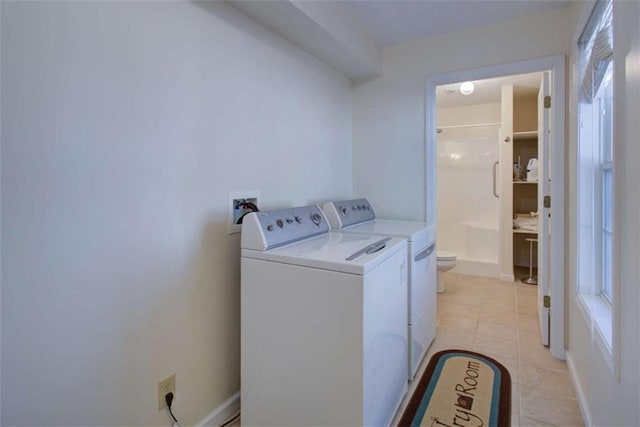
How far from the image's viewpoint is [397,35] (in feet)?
8.01

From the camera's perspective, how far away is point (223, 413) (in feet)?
5.28

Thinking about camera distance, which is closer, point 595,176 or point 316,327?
point 316,327

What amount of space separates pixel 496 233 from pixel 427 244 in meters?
2.48

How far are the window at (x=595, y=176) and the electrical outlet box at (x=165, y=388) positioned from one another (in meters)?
1.72

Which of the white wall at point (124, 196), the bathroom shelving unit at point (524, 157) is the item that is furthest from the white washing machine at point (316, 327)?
the bathroom shelving unit at point (524, 157)

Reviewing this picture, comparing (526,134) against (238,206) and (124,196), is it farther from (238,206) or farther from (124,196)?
(124,196)

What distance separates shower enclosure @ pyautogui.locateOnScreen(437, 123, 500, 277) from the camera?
415cm

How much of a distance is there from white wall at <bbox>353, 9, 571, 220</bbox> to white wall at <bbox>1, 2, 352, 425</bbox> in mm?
1093

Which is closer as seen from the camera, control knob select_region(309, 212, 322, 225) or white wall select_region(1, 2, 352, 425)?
white wall select_region(1, 2, 352, 425)

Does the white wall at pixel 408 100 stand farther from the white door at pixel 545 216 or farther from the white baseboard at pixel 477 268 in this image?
the white baseboard at pixel 477 268

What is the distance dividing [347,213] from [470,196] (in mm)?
2878

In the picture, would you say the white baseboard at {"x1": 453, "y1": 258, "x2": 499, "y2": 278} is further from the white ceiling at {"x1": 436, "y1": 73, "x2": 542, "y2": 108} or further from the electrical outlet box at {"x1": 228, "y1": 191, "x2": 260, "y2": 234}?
the electrical outlet box at {"x1": 228, "y1": 191, "x2": 260, "y2": 234}

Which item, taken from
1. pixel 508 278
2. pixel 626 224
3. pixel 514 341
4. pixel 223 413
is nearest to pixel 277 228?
pixel 223 413

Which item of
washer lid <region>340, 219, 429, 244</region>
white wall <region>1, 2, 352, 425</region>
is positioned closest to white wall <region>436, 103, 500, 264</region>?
washer lid <region>340, 219, 429, 244</region>
